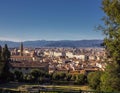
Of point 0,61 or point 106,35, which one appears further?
point 0,61

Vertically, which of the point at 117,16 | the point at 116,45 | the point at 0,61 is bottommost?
the point at 0,61

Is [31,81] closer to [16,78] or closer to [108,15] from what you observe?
[16,78]

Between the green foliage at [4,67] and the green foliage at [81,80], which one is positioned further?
the green foliage at [81,80]

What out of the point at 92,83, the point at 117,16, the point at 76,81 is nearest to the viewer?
the point at 117,16

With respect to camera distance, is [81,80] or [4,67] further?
[81,80]

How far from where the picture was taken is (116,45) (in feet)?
55.1

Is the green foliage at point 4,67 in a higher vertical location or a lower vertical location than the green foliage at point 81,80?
higher

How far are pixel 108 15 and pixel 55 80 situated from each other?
61729 millimetres

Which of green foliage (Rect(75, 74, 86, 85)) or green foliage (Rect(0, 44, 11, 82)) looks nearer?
green foliage (Rect(0, 44, 11, 82))

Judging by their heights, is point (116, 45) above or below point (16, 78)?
above

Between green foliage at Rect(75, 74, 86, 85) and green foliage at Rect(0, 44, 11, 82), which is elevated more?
green foliage at Rect(0, 44, 11, 82)

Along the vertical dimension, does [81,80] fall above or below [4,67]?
below

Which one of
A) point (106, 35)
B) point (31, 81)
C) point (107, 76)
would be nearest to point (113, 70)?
point (107, 76)

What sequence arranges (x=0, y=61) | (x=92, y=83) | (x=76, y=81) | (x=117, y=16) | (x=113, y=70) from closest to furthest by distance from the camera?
(x=117, y=16) < (x=113, y=70) < (x=92, y=83) < (x=0, y=61) < (x=76, y=81)
